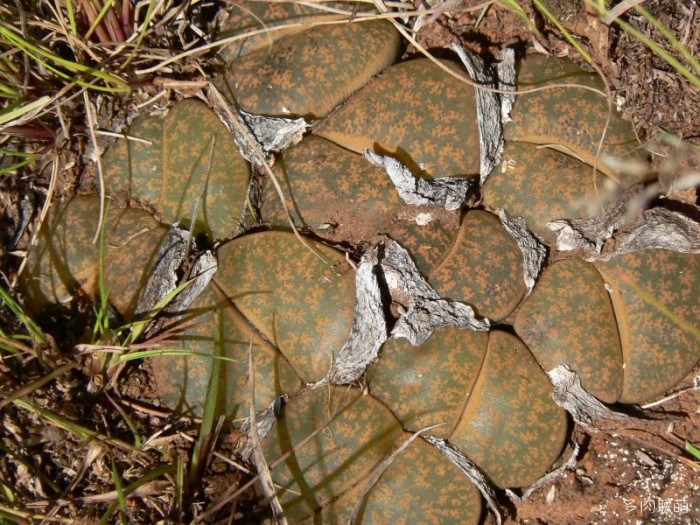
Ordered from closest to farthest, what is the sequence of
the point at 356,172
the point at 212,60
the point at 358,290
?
1. the point at 358,290
2. the point at 356,172
3. the point at 212,60

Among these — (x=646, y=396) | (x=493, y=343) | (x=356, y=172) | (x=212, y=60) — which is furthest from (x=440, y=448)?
(x=212, y=60)

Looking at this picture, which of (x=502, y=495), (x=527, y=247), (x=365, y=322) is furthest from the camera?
(x=502, y=495)

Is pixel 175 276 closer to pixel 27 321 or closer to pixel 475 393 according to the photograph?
pixel 27 321

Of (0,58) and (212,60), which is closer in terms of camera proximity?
(0,58)

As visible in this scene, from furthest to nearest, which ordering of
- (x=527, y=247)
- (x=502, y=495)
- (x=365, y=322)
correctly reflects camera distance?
(x=502, y=495)
(x=527, y=247)
(x=365, y=322)

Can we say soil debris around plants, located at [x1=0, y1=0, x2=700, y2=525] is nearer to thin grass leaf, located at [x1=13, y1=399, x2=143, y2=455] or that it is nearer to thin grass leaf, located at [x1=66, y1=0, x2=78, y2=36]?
thin grass leaf, located at [x1=13, y1=399, x2=143, y2=455]

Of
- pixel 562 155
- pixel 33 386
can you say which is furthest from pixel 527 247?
pixel 33 386

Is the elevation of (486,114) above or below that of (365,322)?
above

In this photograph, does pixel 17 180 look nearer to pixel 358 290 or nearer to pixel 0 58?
pixel 0 58
